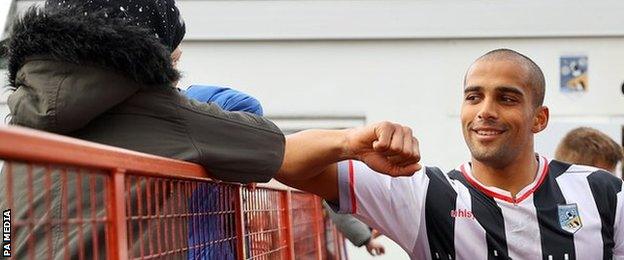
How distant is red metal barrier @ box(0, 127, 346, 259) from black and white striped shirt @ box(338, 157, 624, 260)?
2.27ft

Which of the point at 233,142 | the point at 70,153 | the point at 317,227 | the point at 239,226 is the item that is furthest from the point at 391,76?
the point at 70,153

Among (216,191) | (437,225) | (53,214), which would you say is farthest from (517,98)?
(53,214)

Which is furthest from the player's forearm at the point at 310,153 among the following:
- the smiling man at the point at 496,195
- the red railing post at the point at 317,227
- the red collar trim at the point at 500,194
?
the red railing post at the point at 317,227

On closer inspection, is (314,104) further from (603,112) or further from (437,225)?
(437,225)

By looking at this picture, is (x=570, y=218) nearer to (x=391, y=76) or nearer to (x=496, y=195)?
(x=496, y=195)

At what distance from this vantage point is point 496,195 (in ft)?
14.5

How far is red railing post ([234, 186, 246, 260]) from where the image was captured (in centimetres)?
359

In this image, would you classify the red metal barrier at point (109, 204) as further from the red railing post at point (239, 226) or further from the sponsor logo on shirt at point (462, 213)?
the sponsor logo on shirt at point (462, 213)

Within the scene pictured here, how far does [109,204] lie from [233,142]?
87 cm

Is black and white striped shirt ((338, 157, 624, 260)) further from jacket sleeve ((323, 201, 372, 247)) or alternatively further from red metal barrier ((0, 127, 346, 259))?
jacket sleeve ((323, 201, 372, 247))

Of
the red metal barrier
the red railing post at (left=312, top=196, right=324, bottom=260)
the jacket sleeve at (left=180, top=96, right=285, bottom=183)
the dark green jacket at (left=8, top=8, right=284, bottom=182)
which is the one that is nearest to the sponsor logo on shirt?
the red metal barrier

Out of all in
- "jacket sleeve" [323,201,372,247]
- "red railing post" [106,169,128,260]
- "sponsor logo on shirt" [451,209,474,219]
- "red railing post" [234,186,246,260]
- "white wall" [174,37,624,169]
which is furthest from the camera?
"white wall" [174,37,624,169]

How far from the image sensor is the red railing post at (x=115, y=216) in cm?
242

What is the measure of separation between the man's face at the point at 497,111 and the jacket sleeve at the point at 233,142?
3.84 feet
